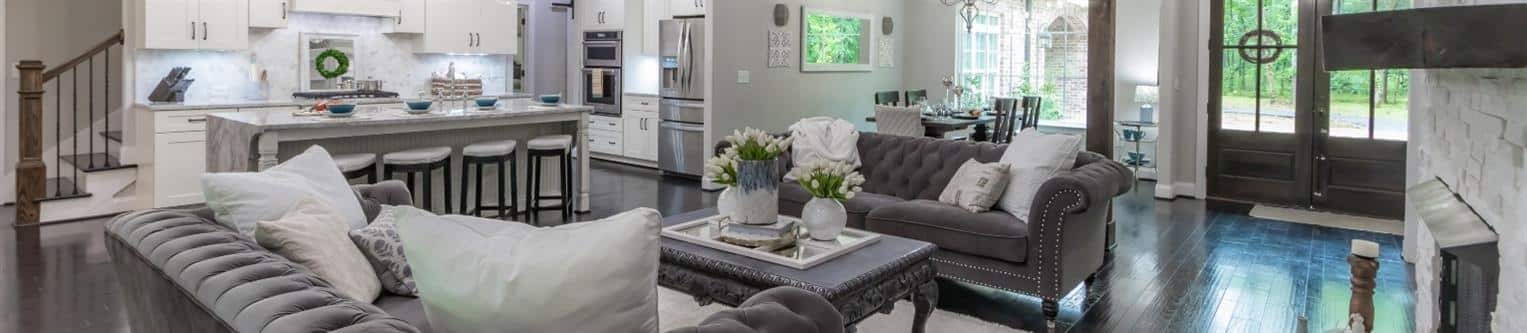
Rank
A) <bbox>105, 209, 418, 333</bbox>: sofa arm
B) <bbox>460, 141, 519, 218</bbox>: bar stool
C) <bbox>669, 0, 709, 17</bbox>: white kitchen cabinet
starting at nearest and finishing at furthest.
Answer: <bbox>105, 209, 418, 333</bbox>: sofa arm
<bbox>460, 141, 519, 218</bbox>: bar stool
<bbox>669, 0, 709, 17</bbox>: white kitchen cabinet

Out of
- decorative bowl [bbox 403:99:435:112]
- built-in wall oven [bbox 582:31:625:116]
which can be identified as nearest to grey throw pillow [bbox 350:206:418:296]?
decorative bowl [bbox 403:99:435:112]

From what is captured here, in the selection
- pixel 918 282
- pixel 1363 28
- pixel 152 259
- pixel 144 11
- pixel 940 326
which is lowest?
pixel 940 326

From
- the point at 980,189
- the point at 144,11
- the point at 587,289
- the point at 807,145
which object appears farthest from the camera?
the point at 144,11

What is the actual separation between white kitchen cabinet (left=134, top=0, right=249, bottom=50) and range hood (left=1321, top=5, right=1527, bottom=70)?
7456 millimetres

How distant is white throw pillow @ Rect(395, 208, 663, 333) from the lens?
5.50ft

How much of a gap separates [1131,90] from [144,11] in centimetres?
803

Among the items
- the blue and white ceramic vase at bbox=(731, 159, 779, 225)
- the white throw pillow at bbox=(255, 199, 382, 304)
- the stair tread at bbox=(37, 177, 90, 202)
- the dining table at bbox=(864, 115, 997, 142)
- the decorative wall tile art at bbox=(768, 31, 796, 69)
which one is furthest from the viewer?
the decorative wall tile art at bbox=(768, 31, 796, 69)

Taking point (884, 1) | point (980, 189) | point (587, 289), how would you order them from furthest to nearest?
point (884, 1) < point (980, 189) < point (587, 289)

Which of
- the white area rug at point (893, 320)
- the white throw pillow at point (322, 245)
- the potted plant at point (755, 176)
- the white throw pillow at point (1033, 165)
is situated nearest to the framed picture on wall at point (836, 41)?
the white throw pillow at point (1033, 165)

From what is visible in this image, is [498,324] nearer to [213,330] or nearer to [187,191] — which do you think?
[213,330]

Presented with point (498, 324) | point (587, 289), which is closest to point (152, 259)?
point (498, 324)

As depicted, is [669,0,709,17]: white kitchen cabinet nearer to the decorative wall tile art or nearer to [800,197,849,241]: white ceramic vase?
the decorative wall tile art

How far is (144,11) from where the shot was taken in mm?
6875

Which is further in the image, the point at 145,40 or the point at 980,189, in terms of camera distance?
the point at 145,40
